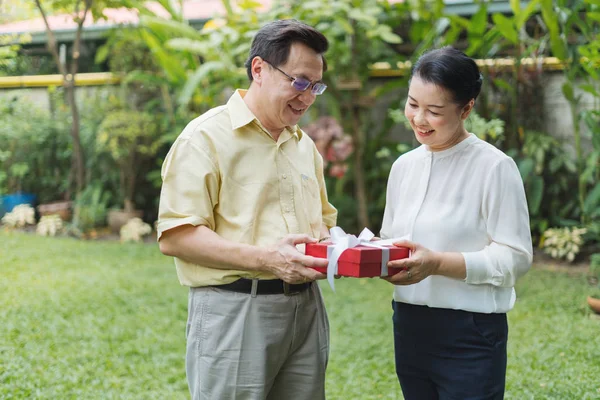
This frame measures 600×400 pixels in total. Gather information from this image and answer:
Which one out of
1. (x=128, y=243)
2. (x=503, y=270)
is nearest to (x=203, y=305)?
(x=503, y=270)

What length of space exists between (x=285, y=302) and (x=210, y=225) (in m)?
0.35

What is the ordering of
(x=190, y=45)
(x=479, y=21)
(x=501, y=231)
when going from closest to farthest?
(x=501, y=231) → (x=479, y=21) → (x=190, y=45)

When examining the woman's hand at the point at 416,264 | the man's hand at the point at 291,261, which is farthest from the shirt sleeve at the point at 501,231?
the man's hand at the point at 291,261

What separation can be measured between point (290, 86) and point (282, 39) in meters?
0.15

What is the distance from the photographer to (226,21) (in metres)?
8.08

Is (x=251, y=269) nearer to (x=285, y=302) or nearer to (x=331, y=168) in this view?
(x=285, y=302)

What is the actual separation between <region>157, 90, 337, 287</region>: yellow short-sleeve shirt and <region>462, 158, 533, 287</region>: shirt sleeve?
0.61 m

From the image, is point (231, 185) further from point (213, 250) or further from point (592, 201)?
point (592, 201)

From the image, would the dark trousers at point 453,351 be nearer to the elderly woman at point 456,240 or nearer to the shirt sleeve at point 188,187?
the elderly woman at point 456,240

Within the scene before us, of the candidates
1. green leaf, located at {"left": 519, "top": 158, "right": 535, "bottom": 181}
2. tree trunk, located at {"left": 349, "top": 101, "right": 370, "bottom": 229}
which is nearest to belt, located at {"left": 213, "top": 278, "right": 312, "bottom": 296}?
green leaf, located at {"left": 519, "top": 158, "right": 535, "bottom": 181}

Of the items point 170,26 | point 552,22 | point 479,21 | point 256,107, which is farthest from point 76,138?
point 256,107

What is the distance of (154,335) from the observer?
16.8 ft

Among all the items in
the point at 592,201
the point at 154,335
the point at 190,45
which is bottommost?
the point at 154,335

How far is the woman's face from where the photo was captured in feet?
6.93
